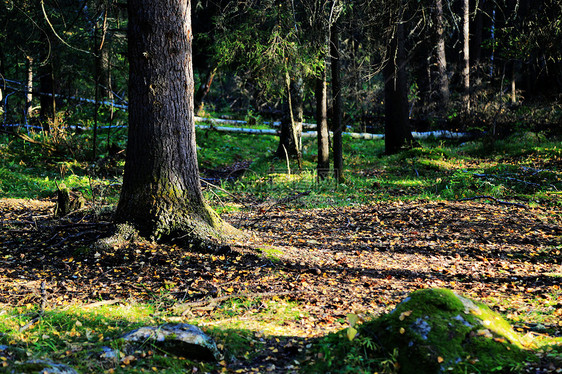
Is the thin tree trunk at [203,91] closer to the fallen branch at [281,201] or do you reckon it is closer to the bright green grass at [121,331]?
the fallen branch at [281,201]

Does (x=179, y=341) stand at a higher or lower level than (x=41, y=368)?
lower

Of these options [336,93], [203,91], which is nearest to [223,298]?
[336,93]

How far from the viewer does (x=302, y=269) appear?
4906 millimetres

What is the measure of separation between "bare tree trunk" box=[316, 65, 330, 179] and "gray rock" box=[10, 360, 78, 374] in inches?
310

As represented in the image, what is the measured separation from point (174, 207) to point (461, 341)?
11.4 feet

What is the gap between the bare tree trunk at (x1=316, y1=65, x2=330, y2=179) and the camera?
9.54 m

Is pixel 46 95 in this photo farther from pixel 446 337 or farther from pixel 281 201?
pixel 446 337

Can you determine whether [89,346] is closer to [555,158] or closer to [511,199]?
[511,199]

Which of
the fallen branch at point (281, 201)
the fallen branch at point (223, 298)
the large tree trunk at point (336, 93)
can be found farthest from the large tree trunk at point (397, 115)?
the fallen branch at point (223, 298)

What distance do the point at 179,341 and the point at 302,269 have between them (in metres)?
2.18

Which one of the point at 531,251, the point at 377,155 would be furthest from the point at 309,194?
the point at 377,155

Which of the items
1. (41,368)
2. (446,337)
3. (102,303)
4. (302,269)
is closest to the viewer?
(41,368)

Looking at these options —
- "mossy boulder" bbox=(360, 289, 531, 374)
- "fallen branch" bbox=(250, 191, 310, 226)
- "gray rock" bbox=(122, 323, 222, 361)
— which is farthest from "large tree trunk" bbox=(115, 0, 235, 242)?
"mossy boulder" bbox=(360, 289, 531, 374)

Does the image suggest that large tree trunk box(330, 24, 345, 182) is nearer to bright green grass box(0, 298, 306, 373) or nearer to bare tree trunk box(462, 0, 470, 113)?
bright green grass box(0, 298, 306, 373)
